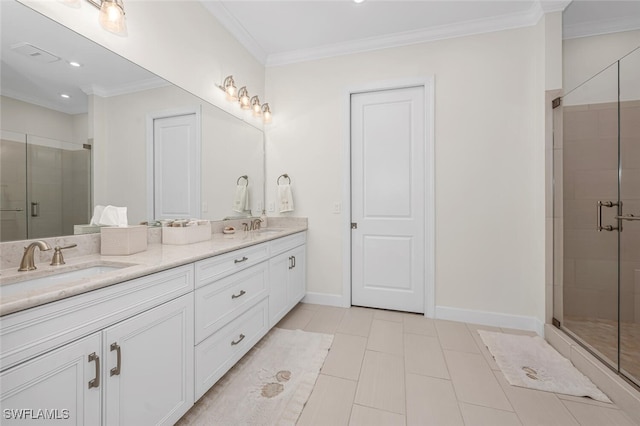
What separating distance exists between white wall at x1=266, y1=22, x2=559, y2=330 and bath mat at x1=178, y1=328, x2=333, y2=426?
100cm

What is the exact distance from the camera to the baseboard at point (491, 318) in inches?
90.5

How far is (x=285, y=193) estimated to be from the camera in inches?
113

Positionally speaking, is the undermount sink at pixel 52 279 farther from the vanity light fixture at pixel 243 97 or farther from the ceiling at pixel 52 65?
the vanity light fixture at pixel 243 97

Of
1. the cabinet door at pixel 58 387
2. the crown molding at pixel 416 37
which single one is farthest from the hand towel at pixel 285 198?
the cabinet door at pixel 58 387

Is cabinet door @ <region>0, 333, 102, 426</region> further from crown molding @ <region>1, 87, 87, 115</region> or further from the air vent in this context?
the air vent

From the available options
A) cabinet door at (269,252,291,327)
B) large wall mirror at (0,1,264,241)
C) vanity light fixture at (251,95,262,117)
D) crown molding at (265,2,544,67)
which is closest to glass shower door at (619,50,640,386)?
crown molding at (265,2,544,67)

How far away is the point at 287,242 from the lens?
242 cm

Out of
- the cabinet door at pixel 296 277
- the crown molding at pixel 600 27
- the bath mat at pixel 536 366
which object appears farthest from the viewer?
the cabinet door at pixel 296 277

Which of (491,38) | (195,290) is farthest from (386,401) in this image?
(491,38)

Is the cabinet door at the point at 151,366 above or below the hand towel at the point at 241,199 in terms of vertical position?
below

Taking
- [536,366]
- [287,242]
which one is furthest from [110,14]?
[536,366]

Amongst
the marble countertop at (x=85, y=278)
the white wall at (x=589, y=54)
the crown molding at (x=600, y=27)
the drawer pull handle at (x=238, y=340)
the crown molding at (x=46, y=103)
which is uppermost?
the crown molding at (x=600, y=27)

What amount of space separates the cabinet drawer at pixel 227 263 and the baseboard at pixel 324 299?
111 centimetres

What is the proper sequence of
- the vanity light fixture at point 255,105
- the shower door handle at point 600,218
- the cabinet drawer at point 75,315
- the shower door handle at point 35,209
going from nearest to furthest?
1. the cabinet drawer at point 75,315
2. the shower door handle at point 35,209
3. the shower door handle at point 600,218
4. the vanity light fixture at point 255,105
